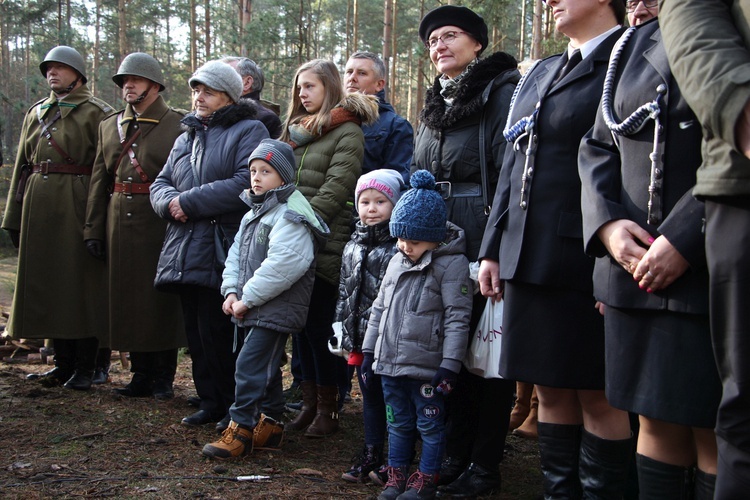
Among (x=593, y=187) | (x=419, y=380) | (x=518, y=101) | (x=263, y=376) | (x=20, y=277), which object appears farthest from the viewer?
(x=20, y=277)

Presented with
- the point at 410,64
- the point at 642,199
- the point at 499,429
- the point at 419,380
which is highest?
the point at 410,64

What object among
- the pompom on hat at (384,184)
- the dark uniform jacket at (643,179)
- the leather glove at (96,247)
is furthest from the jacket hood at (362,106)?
the dark uniform jacket at (643,179)

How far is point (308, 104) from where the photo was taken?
5.09 m

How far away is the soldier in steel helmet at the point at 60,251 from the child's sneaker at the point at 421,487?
10.7ft

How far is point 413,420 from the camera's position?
3.82 m

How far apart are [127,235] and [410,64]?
28.4 m

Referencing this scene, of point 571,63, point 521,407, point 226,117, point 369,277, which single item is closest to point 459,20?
point 571,63

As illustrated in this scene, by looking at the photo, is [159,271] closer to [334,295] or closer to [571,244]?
[334,295]

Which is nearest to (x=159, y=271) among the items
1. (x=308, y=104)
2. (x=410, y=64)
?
(x=308, y=104)

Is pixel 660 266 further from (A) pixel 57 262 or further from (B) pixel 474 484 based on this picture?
(A) pixel 57 262

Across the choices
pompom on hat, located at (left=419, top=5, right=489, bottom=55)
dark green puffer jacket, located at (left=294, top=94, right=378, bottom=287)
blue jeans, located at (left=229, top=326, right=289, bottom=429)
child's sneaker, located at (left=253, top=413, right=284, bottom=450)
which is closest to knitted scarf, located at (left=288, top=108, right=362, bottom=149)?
dark green puffer jacket, located at (left=294, top=94, right=378, bottom=287)

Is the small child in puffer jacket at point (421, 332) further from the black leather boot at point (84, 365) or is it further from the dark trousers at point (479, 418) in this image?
the black leather boot at point (84, 365)

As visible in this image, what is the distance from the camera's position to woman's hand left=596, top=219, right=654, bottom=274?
2297 mm

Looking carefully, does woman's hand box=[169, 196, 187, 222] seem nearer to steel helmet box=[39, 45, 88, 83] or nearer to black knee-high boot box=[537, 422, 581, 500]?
steel helmet box=[39, 45, 88, 83]
